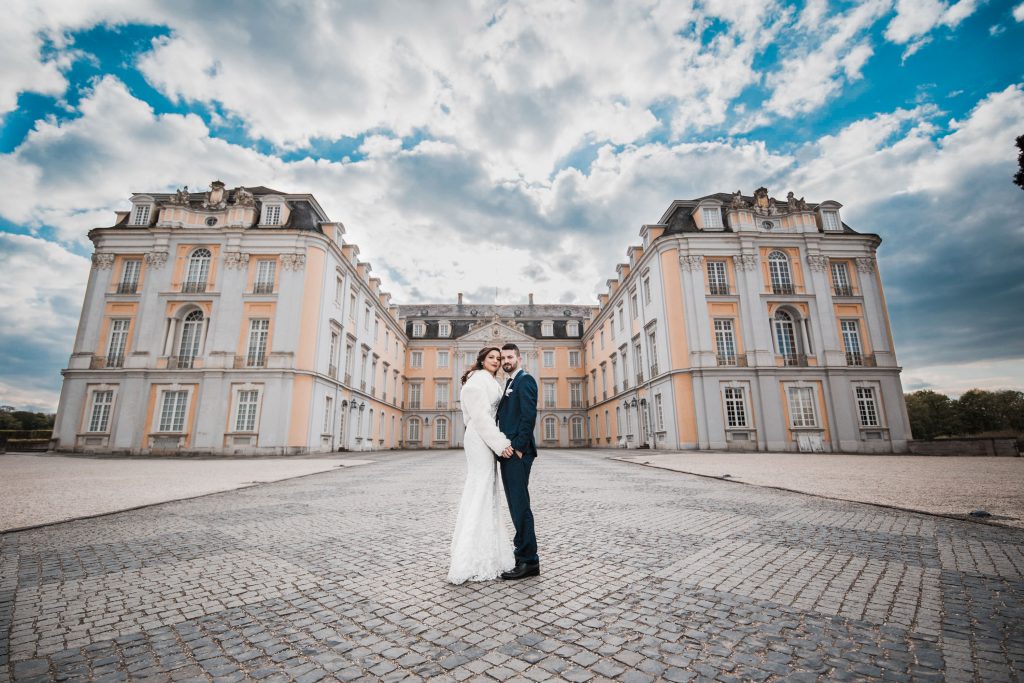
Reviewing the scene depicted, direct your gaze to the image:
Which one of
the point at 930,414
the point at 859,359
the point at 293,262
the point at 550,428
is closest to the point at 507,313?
the point at 550,428

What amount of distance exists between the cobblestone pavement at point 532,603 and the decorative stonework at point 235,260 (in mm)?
21545

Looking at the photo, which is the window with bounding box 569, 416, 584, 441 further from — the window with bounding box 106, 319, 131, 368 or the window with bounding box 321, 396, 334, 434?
the window with bounding box 106, 319, 131, 368

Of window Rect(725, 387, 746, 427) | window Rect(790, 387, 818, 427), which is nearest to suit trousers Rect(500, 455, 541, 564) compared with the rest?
window Rect(725, 387, 746, 427)

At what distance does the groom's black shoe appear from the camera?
349cm

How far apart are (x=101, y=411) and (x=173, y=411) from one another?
3.76m

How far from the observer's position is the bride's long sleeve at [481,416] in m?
3.58

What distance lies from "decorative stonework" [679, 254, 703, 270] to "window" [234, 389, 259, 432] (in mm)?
22992

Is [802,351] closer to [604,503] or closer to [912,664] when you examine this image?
[604,503]

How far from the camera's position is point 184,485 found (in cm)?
920

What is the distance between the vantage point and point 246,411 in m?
22.3

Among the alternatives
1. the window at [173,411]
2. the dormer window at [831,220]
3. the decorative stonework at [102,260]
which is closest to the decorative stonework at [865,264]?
the dormer window at [831,220]

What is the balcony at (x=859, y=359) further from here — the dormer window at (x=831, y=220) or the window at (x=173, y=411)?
the window at (x=173, y=411)

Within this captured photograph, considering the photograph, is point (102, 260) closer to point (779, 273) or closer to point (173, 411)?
point (173, 411)

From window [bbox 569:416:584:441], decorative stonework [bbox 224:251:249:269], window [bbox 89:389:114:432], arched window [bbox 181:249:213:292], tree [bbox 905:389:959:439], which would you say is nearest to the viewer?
window [bbox 89:389:114:432]
